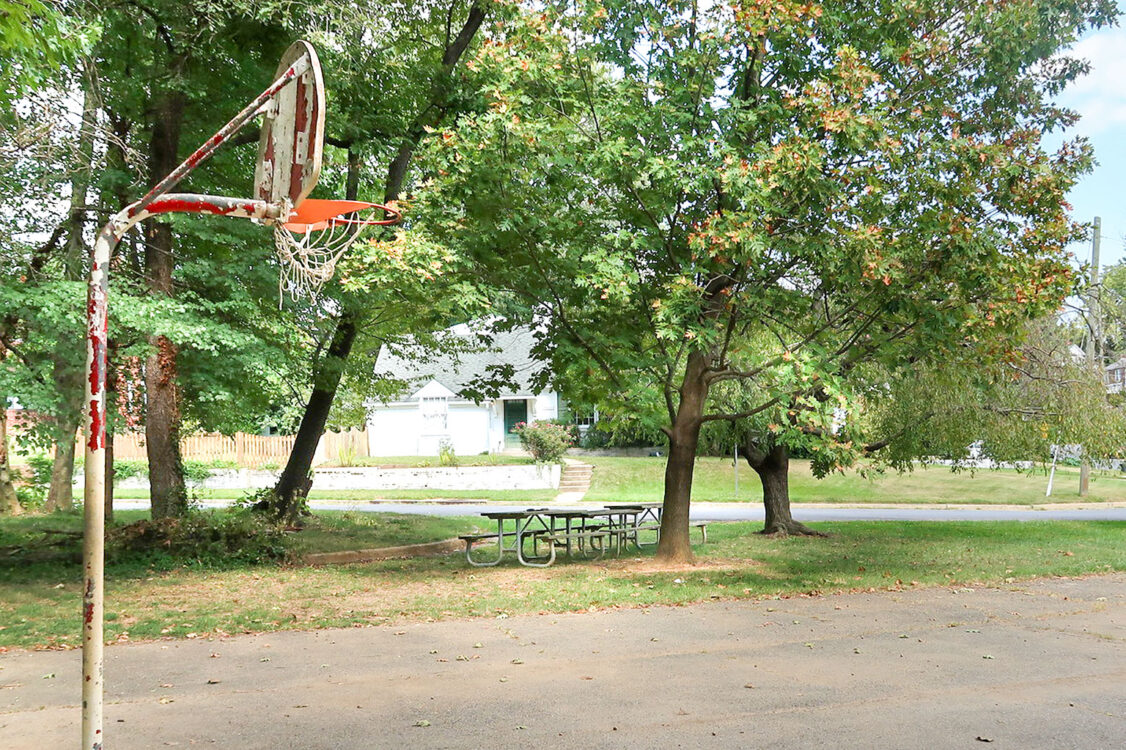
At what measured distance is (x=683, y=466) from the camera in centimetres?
1380

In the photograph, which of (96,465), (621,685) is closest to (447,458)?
(621,685)

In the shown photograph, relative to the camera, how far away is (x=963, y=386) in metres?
15.8

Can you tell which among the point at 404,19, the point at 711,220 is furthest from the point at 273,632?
the point at 404,19

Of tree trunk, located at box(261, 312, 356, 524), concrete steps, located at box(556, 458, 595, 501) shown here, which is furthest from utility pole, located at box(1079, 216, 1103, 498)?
tree trunk, located at box(261, 312, 356, 524)

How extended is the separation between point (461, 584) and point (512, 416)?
31.2m

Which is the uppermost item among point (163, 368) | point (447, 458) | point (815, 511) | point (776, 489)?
point (163, 368)

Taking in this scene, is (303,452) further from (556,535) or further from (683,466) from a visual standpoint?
(683,466)

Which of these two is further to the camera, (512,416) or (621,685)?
(512,416)

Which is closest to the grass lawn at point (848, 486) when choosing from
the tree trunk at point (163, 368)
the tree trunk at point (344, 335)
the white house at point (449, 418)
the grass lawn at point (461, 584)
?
the white house at point (449, 418)

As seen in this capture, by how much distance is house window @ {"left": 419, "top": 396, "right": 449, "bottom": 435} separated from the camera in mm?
41866

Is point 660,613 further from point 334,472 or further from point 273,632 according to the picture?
point 334,472

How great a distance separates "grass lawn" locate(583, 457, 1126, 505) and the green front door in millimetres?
6686

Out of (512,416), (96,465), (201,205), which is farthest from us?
(512,416)

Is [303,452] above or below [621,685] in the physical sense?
above
